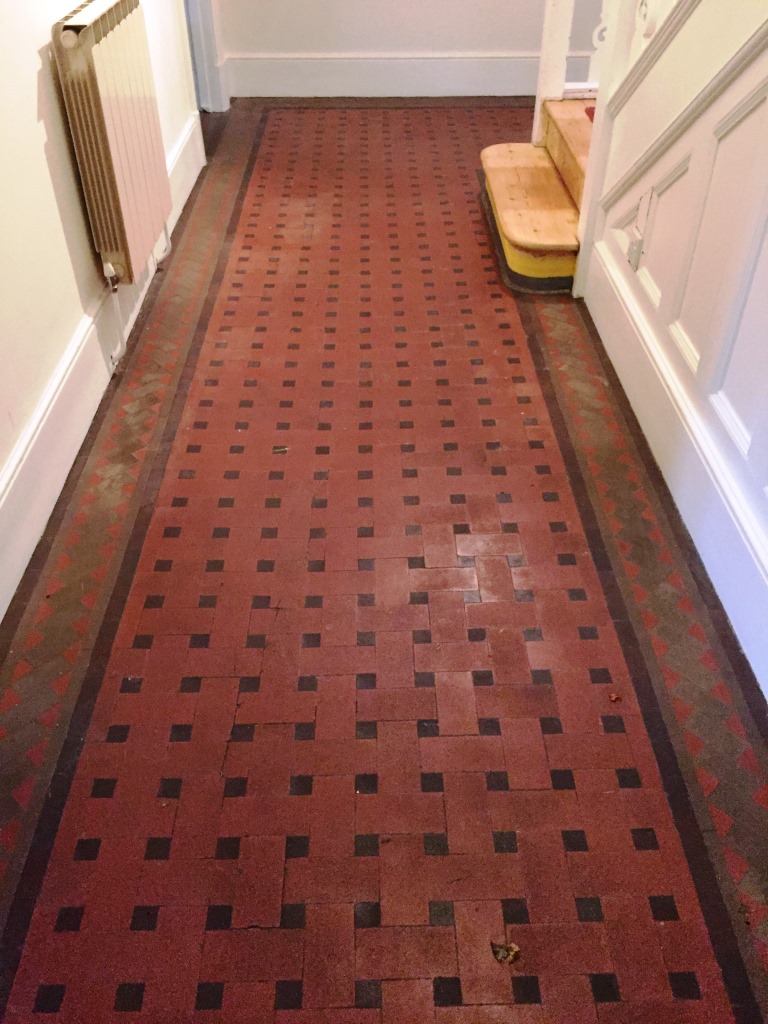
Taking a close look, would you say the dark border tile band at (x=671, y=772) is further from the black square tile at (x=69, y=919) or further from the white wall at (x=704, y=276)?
the black square tile at (x=69, y=919)

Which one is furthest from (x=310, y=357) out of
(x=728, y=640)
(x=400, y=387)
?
(x=728, y=640)

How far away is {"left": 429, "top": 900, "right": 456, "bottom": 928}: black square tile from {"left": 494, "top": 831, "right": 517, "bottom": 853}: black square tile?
18 centimetres

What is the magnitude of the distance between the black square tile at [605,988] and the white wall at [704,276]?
0.94m

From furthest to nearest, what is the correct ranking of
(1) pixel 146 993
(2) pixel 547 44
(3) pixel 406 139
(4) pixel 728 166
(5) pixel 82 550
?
(3) pixel 406 139 < (2) pixel 547 44 < (5) pixel 82 550 < (4) pixel 728 166 < (1) pixel 146 993

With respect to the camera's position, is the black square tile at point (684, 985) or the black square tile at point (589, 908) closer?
the black square tile at point (684, 985)

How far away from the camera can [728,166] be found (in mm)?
2469

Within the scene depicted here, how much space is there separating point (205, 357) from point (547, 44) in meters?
3.03

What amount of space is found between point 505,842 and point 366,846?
1.09 feet

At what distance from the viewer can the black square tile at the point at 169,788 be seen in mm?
1987

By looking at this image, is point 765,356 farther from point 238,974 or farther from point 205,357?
point 205,357

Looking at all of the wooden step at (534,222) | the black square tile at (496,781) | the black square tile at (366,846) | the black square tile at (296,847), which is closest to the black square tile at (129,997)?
the black square tile at (296,847)

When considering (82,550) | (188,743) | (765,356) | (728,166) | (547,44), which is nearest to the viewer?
(188,743)

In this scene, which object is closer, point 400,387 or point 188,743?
point 188,743

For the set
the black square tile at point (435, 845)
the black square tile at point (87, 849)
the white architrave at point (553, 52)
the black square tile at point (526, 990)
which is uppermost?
the white architrave at point (553, 52)
